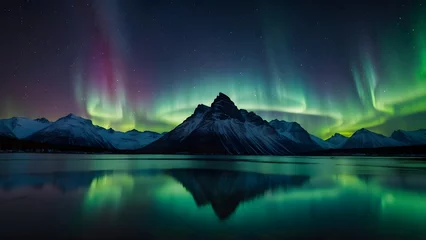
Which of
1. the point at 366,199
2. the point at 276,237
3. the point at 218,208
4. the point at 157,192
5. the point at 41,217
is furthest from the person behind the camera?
the point at 157,192

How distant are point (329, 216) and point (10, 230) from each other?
21.2m

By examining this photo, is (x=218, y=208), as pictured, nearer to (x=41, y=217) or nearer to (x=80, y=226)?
(x=80, y=226)

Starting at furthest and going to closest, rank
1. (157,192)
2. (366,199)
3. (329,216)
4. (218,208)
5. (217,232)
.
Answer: (157,192) → (366,199) → (218,208) → (329,216) → (217,232)

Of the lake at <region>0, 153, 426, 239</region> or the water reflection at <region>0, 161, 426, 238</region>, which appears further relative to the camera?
the water reflection at <region>0, 161, 426, 238</region>

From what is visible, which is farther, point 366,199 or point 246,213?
point 366,199

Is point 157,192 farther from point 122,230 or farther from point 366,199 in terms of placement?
point 366,199

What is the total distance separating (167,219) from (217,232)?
16.2 feet

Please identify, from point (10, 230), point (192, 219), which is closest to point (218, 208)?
point (192, 219)

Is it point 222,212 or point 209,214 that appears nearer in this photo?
point 209,214

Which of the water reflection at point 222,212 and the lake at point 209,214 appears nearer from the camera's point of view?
the lake at point 209,214

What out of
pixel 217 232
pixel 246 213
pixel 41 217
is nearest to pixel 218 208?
pixel 246 213

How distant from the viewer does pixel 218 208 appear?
2756 cm

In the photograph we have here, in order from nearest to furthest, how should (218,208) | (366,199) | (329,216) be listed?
1. (329,216)
2. (218,208)
3. (366,199)

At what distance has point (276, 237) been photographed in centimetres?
1770
